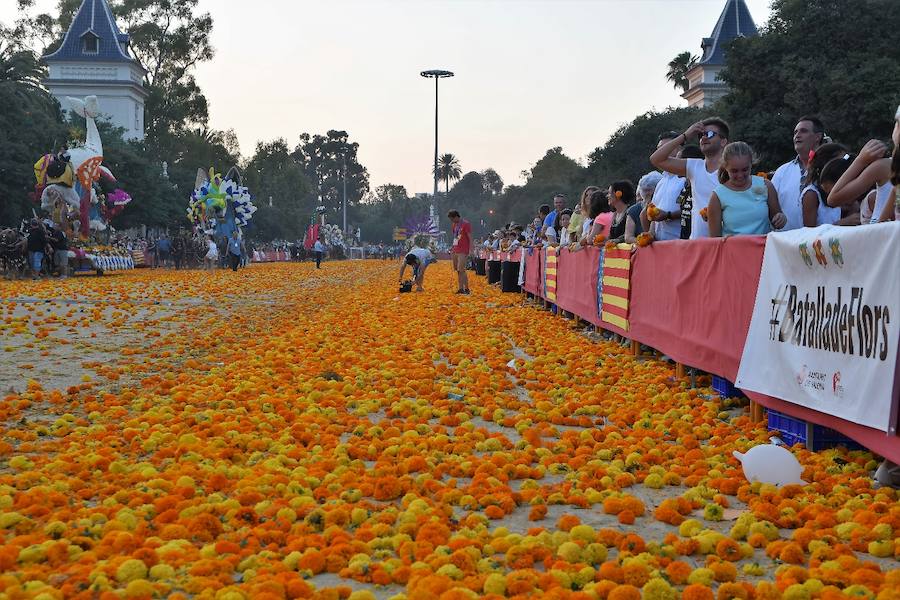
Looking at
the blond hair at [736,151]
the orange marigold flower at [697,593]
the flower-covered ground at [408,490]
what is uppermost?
the blond hair at [736,151]

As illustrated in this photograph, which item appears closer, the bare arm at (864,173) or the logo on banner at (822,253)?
the logo on banner at (822,253)

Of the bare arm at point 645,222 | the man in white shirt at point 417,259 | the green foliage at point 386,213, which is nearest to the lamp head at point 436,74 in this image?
the man in white shirt at point 417,259

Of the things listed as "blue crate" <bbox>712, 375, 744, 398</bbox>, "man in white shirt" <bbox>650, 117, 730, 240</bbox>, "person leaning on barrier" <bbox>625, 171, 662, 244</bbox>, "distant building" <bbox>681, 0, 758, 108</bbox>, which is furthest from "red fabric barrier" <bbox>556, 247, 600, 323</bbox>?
"distant building" <bbox>681, 0, 758, 108</bbox>

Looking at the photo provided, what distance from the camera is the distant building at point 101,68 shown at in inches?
3071

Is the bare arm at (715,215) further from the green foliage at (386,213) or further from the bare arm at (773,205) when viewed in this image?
the green foliage at (386,213)

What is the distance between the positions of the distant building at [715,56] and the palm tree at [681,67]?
18.5 inches

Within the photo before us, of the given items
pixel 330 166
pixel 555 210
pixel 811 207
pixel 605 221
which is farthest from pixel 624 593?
pixel 330 166

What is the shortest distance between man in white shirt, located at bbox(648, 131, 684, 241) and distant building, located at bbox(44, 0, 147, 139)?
243 ft

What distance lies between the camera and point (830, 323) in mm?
4945

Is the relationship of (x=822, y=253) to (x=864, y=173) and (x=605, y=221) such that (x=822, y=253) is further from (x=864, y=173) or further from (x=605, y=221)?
(x=605, y=221)

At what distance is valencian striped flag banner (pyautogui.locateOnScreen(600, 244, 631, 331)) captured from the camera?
398 inches

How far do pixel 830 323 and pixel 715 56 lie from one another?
80982 mm

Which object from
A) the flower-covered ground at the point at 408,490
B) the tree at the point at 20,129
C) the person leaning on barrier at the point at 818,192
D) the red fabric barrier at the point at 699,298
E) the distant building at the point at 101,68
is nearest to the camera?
the flower-covered ground at the point at 408,490

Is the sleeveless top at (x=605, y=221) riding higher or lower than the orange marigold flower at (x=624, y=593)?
higher
